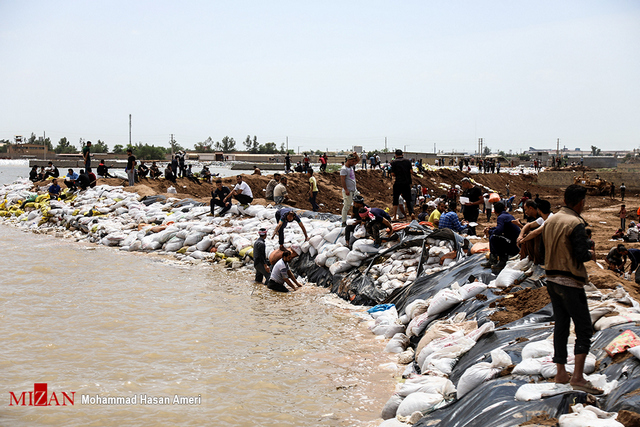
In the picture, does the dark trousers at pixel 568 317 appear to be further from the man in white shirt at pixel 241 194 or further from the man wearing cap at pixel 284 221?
the man in white shirt at pixel 241 194

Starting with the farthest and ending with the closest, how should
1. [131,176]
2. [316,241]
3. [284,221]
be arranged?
[131,176]
[284,221]
[316,241]

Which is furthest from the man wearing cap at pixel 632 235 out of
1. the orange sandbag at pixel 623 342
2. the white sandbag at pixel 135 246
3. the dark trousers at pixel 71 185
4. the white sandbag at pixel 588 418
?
the dark trousers at pixel 71 185

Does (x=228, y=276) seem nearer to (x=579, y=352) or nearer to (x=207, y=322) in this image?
(x=207, y=322)

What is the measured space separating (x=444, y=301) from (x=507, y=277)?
0.69 m

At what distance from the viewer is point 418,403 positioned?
12.6 ft

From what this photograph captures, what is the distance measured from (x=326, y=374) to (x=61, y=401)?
7.79 ft

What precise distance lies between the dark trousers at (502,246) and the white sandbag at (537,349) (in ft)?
6.77

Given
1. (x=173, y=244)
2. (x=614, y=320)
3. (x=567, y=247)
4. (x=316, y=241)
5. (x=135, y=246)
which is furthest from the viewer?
(x=135, y=246)

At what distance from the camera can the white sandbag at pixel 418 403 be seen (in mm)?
3824

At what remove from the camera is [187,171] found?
2206 centimetres

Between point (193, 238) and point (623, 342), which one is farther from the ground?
point (623, 342)

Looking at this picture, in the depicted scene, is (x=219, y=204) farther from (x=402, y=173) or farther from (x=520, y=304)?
(x=520, y=304)

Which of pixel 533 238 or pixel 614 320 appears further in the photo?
pixel 533 238

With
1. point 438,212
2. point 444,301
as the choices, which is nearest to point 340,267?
point 438,212
